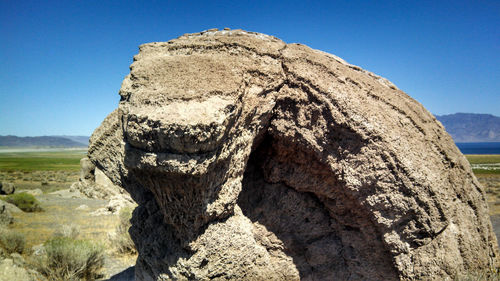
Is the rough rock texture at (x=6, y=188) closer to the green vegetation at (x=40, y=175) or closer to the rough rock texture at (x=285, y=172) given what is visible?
the green vegetation at (x=40, y=175)

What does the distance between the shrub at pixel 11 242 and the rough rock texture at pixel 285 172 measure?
4.88 meters

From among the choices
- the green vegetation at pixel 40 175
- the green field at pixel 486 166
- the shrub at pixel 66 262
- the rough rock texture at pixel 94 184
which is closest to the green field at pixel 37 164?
the green vegetation at pixel 40 175

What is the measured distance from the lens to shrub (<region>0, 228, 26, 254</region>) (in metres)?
6.78

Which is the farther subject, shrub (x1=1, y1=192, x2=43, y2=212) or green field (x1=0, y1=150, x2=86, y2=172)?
green field (x1=0, y1=150, x2=86, y2=172)

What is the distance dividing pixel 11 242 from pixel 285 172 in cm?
700

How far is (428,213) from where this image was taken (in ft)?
11.2

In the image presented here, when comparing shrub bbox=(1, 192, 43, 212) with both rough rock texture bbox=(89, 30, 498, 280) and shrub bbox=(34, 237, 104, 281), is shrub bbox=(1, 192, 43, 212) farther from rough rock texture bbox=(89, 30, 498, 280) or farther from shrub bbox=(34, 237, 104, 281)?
rough rock texture bbox=(89, 30, 498, 280)

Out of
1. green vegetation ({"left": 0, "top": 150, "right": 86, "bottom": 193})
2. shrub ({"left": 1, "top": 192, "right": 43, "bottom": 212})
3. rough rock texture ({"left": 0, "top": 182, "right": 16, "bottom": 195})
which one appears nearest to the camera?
shrub ({"left": 1, "top": 192, "right": 43, "bottom": 212})

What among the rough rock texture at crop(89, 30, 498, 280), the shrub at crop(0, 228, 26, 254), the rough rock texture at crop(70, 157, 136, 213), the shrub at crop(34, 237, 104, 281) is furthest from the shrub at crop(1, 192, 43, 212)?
the rough rock texture at crop(89, 30, 498, 280)

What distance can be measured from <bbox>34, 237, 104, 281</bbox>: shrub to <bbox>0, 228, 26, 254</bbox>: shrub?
1807 mm

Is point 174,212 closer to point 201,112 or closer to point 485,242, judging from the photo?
point 201,112

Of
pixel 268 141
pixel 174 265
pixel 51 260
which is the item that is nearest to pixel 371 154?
pixel 268 141

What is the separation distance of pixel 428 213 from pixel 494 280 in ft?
4.49

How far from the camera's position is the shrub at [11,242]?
678 centimetres
